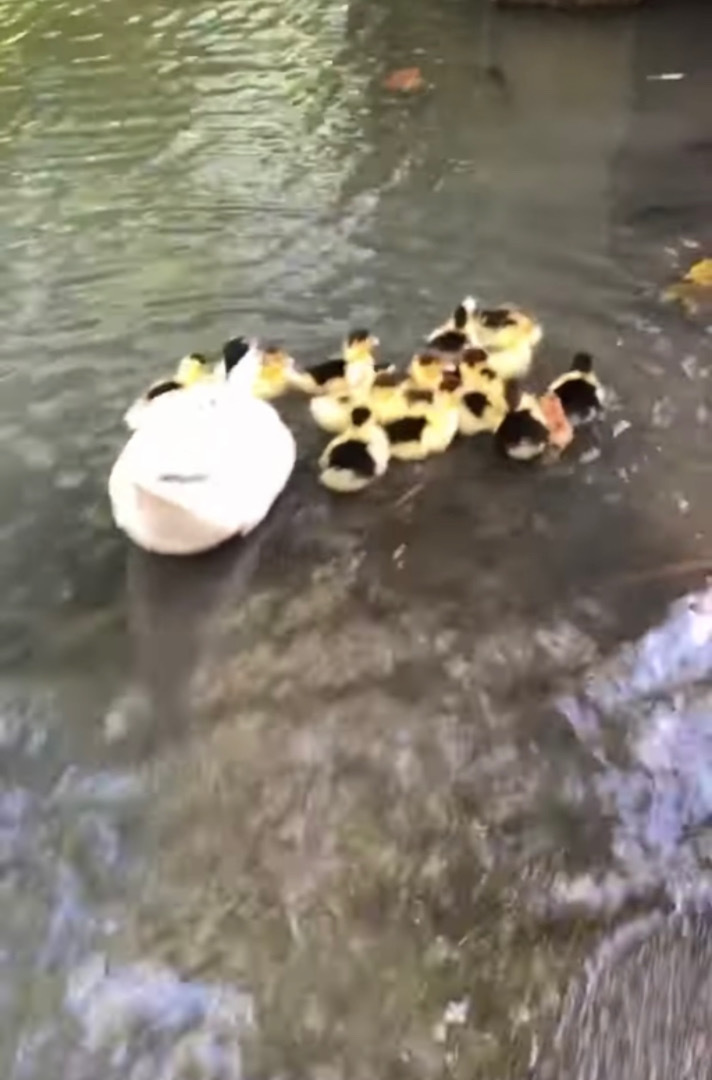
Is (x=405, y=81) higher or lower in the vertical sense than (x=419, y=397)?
lower

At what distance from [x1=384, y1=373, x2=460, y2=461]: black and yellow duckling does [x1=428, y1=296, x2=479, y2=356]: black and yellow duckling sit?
13 centimetres

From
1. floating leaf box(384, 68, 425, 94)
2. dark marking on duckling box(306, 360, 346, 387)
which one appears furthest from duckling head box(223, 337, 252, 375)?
floating leaf box(384, 68, 425, 94)

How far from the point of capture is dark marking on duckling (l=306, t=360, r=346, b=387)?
2283mm

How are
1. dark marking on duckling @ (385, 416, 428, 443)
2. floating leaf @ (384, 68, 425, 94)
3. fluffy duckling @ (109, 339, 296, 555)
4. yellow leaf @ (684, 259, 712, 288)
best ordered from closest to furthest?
Answer: 1. fluffy duckling @ (109, 339, 296, 555)
2. dark marking on duckling @ (385, 416, 428, 443)
3. yellow leaf @ (684, 259, 712, 288)
4. floating leaf @ (384, 68, 425, 94)

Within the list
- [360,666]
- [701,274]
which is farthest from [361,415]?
[701,274]

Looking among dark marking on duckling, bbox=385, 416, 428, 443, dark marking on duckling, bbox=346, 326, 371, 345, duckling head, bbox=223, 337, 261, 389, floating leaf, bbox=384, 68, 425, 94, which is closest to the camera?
duckling head, bbox=223, 337, 261, 389

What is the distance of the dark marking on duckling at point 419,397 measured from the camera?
2.22 m

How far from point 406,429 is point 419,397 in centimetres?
A: 5

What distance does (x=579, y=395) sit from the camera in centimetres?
226

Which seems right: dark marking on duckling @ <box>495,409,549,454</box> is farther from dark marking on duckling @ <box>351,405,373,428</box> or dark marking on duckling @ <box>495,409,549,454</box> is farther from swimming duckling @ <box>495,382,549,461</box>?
dark marking on duckling @ <box>351,405,373,428</box>

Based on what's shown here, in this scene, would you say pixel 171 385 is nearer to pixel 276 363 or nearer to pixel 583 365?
pixel 276 363

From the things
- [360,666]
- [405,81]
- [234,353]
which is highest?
[234,353]

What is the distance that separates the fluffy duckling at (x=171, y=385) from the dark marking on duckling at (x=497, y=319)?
415 mm

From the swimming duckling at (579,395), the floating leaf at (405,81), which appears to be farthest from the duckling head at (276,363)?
the floating leaf at (405,81)
